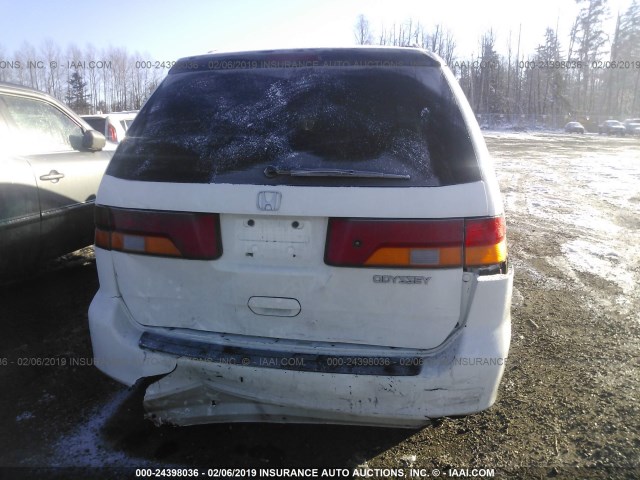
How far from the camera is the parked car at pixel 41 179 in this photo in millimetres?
3586

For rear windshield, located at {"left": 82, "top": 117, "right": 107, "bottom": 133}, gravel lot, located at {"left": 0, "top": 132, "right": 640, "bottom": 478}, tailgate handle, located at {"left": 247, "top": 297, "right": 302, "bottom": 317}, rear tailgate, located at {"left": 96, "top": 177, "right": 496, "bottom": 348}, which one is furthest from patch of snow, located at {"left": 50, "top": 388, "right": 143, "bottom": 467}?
rear windshield, located at {"left": 82, "top": 117, "right": 107, "bottom": 133}

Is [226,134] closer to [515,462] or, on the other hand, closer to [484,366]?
[484,366]

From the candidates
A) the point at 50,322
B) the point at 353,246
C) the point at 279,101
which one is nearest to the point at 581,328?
the point at 353,246

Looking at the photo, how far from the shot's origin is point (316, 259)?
1.88 m

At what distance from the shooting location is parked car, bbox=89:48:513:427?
185cm

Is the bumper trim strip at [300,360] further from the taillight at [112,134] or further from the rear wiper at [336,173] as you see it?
the taillight at [112,134]

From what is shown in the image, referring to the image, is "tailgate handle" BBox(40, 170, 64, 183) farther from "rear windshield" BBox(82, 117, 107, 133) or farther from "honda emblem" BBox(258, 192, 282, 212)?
"rear windshield" BBox(82, 117, 107, 133)

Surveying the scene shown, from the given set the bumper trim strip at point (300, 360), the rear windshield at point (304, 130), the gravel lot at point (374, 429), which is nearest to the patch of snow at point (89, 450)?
the gravel lot at point (374, 429)

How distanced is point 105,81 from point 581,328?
2296 inches

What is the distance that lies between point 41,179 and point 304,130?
2804 mm

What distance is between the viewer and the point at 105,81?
5266 cm

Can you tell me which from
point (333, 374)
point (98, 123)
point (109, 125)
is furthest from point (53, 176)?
point (98, 123)

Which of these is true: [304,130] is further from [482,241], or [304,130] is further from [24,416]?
[24,416]

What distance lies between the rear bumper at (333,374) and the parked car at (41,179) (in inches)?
86.4
